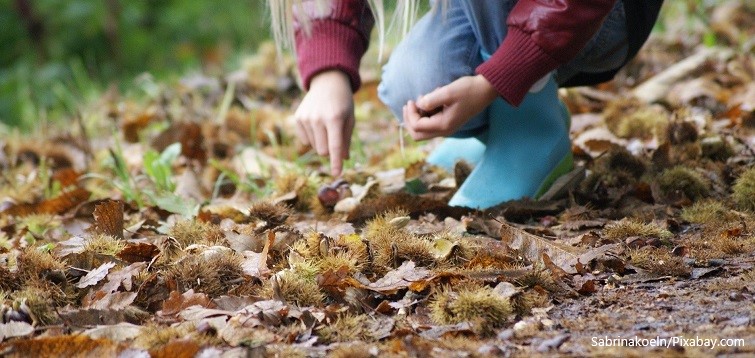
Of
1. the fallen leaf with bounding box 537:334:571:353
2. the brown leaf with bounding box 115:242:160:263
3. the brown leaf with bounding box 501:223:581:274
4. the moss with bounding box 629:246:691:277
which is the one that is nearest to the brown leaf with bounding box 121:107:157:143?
the brown leaf with bounding box 115:242:160:263

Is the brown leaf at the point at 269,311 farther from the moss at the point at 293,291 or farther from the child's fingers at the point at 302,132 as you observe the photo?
the child's fingers at the point at 302,132

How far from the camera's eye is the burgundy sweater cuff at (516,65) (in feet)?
5.39

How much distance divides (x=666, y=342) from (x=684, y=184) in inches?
33.2

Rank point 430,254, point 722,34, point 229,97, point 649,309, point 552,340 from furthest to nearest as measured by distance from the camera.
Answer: point 722,34
point 229,97
point 430,254
point 649,309
point 552,340

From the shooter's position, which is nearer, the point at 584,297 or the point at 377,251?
the point at 584,297

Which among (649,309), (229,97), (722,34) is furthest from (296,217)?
(722,34)

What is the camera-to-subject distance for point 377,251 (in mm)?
1432

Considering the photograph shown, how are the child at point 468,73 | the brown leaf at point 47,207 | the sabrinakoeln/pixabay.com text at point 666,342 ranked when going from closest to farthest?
the sabrinakoeln/pixabay.com text at point 666,342 < the child at point 468,73 < the brown leaf at point 47,207

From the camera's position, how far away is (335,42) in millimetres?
1891

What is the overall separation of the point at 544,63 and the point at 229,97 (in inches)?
65.6

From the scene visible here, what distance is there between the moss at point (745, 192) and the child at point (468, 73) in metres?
0.42

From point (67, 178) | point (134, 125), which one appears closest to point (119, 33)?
point (134, 125)

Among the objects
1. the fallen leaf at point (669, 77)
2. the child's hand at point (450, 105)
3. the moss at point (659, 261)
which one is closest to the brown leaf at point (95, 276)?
the child's hand at point (450, 105)

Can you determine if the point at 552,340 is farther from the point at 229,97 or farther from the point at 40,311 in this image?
the point at 229,97
